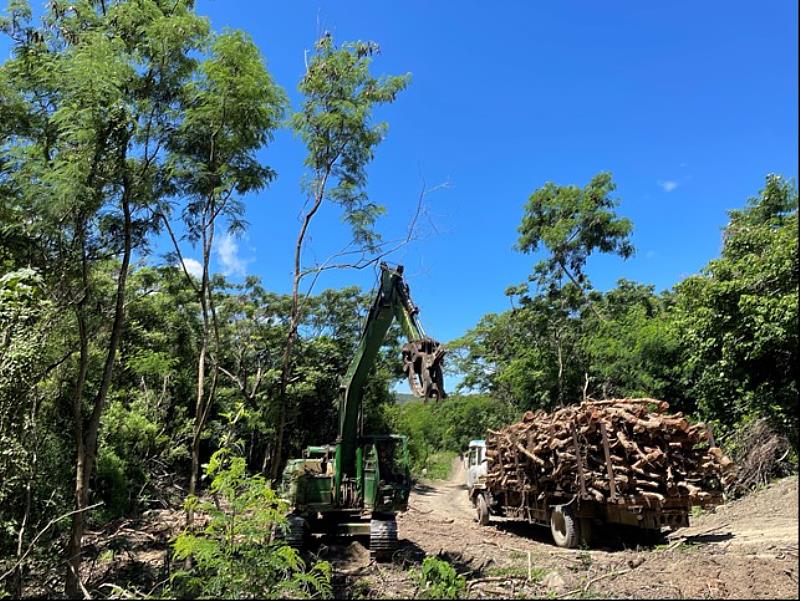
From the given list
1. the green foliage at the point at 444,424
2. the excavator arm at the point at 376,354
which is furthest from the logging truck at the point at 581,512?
the green foliage at the point at 444,424

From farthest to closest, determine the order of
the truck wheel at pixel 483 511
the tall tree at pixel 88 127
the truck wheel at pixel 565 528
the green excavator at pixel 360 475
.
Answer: the truck wheel at pixel 483 511
the truck wheel at pixel 565 528
the green excavator at pixel 360 475
the tall tree at pixel 88 127

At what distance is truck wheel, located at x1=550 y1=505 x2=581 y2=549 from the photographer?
10.8 m

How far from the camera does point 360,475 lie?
11.1 meters

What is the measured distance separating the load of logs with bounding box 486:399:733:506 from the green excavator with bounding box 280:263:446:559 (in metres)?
3.22

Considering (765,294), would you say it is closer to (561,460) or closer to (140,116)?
(561,460)

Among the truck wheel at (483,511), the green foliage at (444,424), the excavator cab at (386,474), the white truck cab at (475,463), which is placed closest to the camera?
the excavator cab at (386,474)

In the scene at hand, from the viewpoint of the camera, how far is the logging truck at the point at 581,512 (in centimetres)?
976

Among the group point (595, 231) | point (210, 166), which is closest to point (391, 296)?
point (210, 166)

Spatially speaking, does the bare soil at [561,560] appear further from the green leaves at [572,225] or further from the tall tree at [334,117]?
the green leaves at [572,225]

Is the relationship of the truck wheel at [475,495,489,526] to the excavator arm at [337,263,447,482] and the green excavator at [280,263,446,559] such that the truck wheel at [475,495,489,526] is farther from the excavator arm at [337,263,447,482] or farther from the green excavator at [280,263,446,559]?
the excavator arm at [337,263,447,482]

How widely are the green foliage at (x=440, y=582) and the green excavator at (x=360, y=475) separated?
79.2 inches

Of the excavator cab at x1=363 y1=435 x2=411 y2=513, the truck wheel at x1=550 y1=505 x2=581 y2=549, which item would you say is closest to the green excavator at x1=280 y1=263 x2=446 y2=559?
the excavator cab at x1=363 y1=435 x2=411 y2=513

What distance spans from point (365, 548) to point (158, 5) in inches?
397

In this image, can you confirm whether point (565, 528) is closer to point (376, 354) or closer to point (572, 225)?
point (376, 354)
